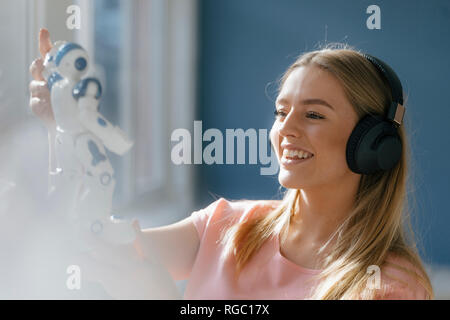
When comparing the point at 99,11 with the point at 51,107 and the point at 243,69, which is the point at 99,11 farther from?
the point at 51,107

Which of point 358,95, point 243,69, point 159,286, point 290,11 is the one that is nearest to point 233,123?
point 243,69

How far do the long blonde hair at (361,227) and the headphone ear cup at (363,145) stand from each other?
3cm

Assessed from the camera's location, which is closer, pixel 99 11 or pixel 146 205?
pixel 99 11

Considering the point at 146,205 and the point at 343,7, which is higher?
the point at 343,7

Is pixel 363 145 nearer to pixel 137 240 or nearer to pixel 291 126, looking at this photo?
pixel 291 126

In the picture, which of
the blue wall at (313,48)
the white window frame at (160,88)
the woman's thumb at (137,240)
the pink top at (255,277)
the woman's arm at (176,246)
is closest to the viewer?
the woman's thumb at (137,240)

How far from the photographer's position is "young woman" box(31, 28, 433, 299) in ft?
2.89

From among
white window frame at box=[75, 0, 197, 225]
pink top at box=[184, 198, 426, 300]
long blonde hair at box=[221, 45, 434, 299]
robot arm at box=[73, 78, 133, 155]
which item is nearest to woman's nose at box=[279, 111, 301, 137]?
long blonde hair at box=[221, 45, 434, 299]

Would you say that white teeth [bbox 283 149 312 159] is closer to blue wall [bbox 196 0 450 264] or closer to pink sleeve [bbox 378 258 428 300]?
pink sleeve [bbox 378 258 428 300]

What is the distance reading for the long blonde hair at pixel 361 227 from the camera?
2.85 ft

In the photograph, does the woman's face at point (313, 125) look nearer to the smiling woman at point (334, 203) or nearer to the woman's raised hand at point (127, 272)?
the smiling woman at point (334, 203)

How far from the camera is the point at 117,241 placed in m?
0.71

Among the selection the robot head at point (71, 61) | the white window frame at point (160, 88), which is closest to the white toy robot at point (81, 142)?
the robot head at point (71, 61)

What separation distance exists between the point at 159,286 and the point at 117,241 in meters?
0.13
